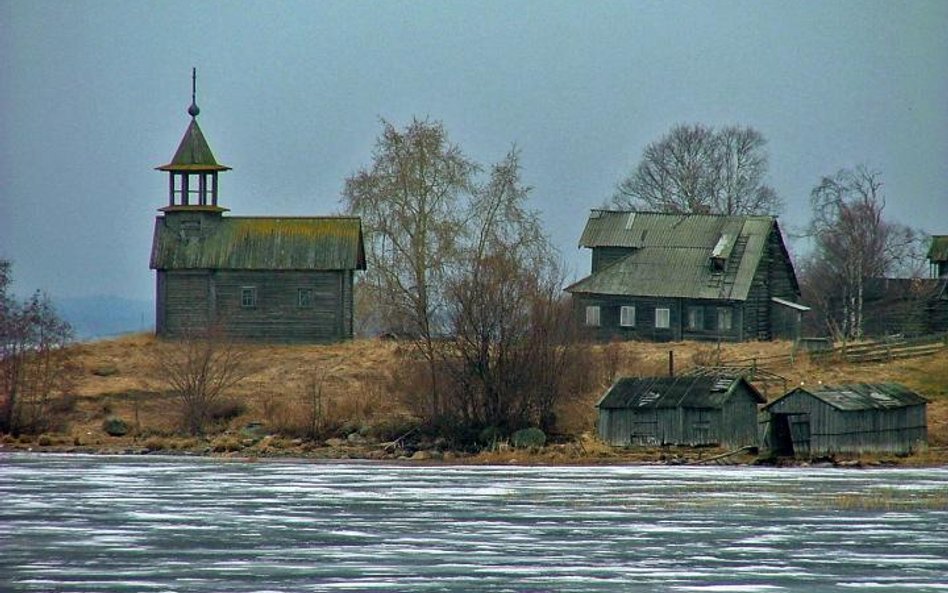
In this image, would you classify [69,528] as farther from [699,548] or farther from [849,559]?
[849,559]

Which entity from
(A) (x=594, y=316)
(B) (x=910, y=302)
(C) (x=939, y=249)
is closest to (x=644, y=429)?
(A) (x=594, y=316)

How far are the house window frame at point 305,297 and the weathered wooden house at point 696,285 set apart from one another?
1050 cm

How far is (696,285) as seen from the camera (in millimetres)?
72188

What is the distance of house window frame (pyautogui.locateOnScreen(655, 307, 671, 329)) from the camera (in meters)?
72.4

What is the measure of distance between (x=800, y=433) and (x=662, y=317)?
21.4 metres

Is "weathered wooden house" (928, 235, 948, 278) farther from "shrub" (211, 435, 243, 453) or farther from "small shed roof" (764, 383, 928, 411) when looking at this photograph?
"shrub" (211, 435, 243, 453)

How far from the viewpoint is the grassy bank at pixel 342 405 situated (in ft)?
181

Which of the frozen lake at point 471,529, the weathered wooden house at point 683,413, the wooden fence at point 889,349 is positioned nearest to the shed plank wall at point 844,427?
the weathered wooden house at point 683,413

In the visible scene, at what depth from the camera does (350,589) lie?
90.0 feet

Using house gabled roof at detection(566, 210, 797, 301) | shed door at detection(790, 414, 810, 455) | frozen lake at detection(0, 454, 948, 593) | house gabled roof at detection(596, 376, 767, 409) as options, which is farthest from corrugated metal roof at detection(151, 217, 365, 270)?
shed door at detection(790, 414, 810, 455)

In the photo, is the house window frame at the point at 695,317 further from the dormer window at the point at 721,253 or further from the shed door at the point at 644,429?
the shed door at the point at 644,429

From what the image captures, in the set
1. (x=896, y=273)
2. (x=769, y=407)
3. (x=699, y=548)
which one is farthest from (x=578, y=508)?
(x=896, y=273)

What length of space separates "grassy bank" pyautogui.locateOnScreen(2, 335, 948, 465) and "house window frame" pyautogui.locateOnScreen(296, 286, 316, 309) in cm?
262

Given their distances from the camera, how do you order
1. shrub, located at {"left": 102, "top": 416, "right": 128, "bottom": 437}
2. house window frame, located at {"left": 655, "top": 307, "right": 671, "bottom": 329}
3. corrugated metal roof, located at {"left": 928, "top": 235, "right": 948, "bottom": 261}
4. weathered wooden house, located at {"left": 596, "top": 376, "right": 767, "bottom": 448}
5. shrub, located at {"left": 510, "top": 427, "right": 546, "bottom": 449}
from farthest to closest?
1. corrugated metal roof, located at {"left": 928, "top": 235, "right": 948, "bottom": 261}
2. house window frame, located at {"left": 655, "top": 307, "right": 671, "bottom": 329}
3. shrub, located at {"left": 102, "top": 416, "right": 128, "bottom": 437}
4. shrub, located at {"left": 510, "top": 427, "right": 546, "bottom": 449}
5. weathered wooden house, located at {"left": 596, "top": 376, "right": 767, "bottom": 448}
